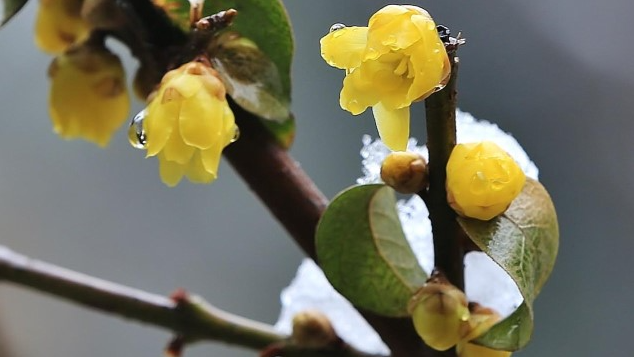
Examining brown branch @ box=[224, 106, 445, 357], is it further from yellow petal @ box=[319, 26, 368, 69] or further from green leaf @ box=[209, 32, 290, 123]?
yellow petal @ box=[319, 26, 368, 69]

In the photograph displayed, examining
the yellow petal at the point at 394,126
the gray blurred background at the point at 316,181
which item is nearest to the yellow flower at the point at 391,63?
the yellow petal at the point at 394,126

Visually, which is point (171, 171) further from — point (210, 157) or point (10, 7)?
point (10, 7)

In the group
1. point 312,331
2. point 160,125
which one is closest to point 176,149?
point 160,125

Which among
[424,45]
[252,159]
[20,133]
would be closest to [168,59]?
[252,159]

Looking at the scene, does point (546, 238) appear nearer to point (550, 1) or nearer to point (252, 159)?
point (252, 159)

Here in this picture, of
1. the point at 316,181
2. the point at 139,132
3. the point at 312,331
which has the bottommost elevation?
the point at 316,181

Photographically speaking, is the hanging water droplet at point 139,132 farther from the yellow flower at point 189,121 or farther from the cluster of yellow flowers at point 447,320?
the cluster of yellow flowers at point 447,320

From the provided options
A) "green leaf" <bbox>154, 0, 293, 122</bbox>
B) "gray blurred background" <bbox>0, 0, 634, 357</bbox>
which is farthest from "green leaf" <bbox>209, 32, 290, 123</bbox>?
"gray blurred background" <bbox>0, 0, 634, 357</bbox>
